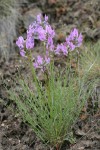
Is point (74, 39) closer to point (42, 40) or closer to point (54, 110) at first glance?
point (42, 40)

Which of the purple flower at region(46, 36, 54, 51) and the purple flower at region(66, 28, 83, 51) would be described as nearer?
the purple flower at region(46, 36, 54, 51)

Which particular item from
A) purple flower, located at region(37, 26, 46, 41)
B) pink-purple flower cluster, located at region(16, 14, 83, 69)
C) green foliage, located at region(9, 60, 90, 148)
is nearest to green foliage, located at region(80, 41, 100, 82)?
green foliage, located at region(9, 60, 90, 148)

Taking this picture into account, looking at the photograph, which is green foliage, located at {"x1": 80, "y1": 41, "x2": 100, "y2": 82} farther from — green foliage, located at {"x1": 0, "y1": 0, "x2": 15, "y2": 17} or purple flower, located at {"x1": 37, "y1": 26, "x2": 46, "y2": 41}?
green foliage, located at {"x1": 0, "y1": 0, "x2": 15, "y2": 17}

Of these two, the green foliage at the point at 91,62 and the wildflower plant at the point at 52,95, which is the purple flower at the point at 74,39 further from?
the green foliage at the point at 91,62

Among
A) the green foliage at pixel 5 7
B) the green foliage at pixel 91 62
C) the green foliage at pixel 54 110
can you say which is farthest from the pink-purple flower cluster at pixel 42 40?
the green foliage at pixel 5 7

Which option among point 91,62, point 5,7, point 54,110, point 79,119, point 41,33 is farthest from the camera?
point 5,7

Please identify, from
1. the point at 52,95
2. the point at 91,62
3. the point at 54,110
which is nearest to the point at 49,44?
the point at 52,95

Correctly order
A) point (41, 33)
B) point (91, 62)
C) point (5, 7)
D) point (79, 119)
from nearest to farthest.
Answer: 1. point (41, 33)
2. point (79, 119)
3. point (91, 62)
4. point (5, 7)

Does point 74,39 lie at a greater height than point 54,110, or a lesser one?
greater
